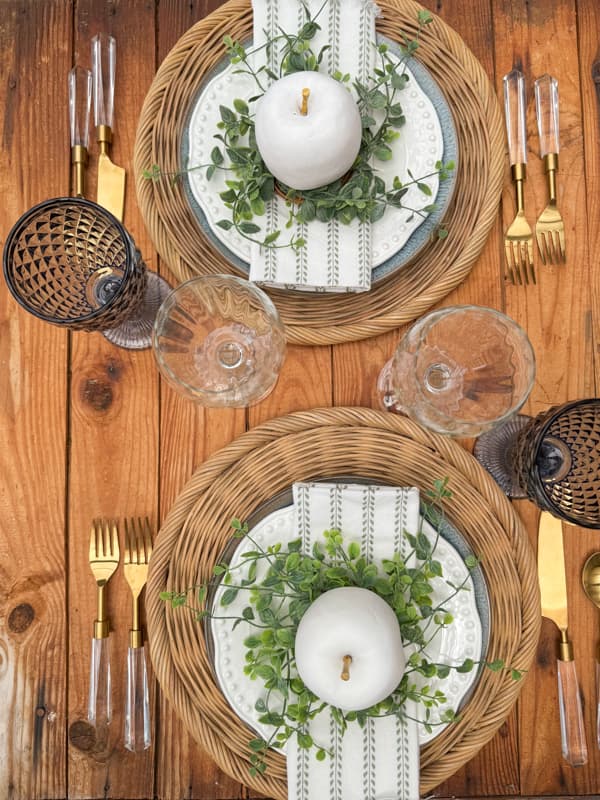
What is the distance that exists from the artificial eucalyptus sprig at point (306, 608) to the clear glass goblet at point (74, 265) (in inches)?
9.9

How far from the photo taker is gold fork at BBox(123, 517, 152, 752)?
725 mm

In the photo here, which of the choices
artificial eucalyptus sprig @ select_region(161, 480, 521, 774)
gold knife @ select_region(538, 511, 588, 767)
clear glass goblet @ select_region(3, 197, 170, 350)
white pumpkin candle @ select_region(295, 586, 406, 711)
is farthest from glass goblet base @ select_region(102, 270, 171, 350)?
gold knife @ select_region(538, 511, 588, 767)

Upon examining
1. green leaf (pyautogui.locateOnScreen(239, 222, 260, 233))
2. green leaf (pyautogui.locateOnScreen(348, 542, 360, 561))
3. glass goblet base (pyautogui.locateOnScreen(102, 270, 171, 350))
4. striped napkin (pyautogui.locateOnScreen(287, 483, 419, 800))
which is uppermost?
green leaf (pyautogui.locateOnScreen(239, 222, 260, 233))

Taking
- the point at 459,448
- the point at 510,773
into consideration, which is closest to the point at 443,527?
the point at 459,448

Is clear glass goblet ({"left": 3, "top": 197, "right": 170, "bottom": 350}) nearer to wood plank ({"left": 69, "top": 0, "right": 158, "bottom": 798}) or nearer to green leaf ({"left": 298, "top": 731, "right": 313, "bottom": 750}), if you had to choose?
wood plank ({"left": 69, "top": 0, "right": 158, "bottom": 798})

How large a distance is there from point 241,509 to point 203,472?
0.18 feet

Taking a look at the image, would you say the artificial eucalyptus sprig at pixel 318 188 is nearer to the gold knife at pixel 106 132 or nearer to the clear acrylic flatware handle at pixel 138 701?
the gold knife at pixel 106 132

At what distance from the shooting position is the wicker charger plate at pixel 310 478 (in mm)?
664

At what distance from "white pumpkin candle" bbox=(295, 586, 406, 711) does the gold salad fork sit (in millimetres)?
408

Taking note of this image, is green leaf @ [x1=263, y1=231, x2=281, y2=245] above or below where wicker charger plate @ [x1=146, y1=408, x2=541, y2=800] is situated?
above

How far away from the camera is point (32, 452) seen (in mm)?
771

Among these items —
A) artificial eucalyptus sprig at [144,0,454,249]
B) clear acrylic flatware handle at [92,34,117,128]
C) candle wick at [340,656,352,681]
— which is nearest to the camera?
candle wick at [340,656,352,681]

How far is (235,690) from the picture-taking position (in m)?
0.65

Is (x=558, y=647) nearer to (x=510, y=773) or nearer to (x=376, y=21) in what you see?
Answer: (x=510, y=773)
